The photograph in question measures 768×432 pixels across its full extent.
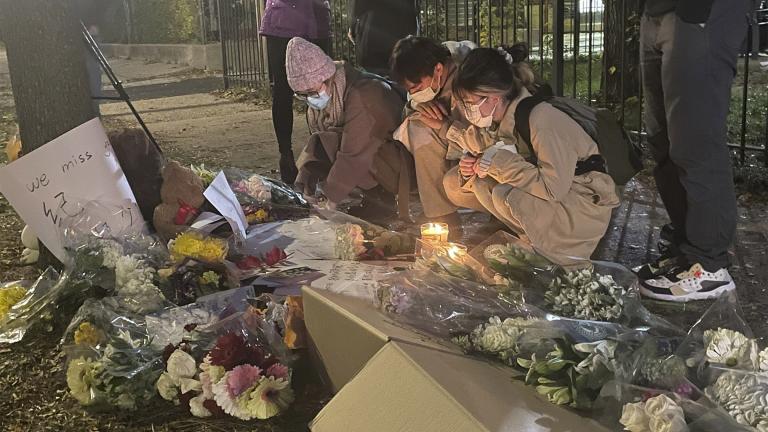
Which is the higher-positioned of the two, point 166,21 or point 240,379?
point 166,21

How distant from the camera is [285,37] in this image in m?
5.91

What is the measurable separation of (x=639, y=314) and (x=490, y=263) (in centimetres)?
47

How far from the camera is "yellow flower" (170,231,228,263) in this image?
3.25m

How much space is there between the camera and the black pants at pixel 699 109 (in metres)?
3.12

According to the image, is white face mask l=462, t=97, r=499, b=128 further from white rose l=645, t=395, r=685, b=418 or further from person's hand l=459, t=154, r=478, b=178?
white rose l=645, t=395, r=685, b=418

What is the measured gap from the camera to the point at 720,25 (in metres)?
3.11

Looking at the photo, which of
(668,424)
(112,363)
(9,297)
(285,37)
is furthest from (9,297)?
(285,37)

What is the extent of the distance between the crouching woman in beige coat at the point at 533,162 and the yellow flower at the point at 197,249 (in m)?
1.06

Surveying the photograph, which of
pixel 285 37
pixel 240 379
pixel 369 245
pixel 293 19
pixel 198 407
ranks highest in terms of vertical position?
pixel 293 19

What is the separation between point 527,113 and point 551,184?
0.92 feet

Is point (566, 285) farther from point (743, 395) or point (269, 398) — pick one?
point (269, 398)

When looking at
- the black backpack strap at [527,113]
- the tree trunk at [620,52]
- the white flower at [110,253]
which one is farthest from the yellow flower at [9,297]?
the tree trunk at [620,52]

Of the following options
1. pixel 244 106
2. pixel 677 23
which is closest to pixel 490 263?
pixel 677 23

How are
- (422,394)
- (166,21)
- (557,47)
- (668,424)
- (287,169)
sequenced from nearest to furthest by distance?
(668,424), (422,394), (287,169), (557,47), (166,21)
